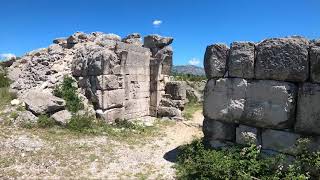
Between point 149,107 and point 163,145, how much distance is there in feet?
16.1

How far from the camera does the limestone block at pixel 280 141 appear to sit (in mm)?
6645

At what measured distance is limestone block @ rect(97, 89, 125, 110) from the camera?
12234 mm

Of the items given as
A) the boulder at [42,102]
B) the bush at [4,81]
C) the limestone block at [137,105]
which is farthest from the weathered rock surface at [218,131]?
the bush at [4,81]

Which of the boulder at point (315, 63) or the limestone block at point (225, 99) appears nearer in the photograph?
the boulder at point (315, 63)

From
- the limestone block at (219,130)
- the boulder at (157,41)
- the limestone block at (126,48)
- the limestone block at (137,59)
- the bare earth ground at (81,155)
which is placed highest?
the boulder at (157,41)

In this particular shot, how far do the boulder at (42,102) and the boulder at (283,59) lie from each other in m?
7.03

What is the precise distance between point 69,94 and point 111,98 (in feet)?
4.95

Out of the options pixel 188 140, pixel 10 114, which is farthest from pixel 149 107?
pixel 10 114

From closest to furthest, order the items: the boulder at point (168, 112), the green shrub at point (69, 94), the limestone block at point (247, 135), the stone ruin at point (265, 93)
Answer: the stone ruin at point (265, 93) → the limestone block at point (247, 135) → the green shrub at point (69, 94) → the boulder at point (168, 112)

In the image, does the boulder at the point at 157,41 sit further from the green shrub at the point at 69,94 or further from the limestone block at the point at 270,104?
the limestone block at the point at 270,104

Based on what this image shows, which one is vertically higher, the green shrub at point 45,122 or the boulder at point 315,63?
the boulder at point 315,63

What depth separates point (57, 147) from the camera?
8945mm

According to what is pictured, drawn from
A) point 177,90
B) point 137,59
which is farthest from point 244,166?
point 177,90

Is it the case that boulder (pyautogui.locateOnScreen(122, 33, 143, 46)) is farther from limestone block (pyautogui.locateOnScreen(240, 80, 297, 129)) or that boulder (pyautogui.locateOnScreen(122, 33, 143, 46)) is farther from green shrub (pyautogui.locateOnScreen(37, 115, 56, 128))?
limestone block (pyautogui.locateOnScreen(240, 80, 297, 129))
